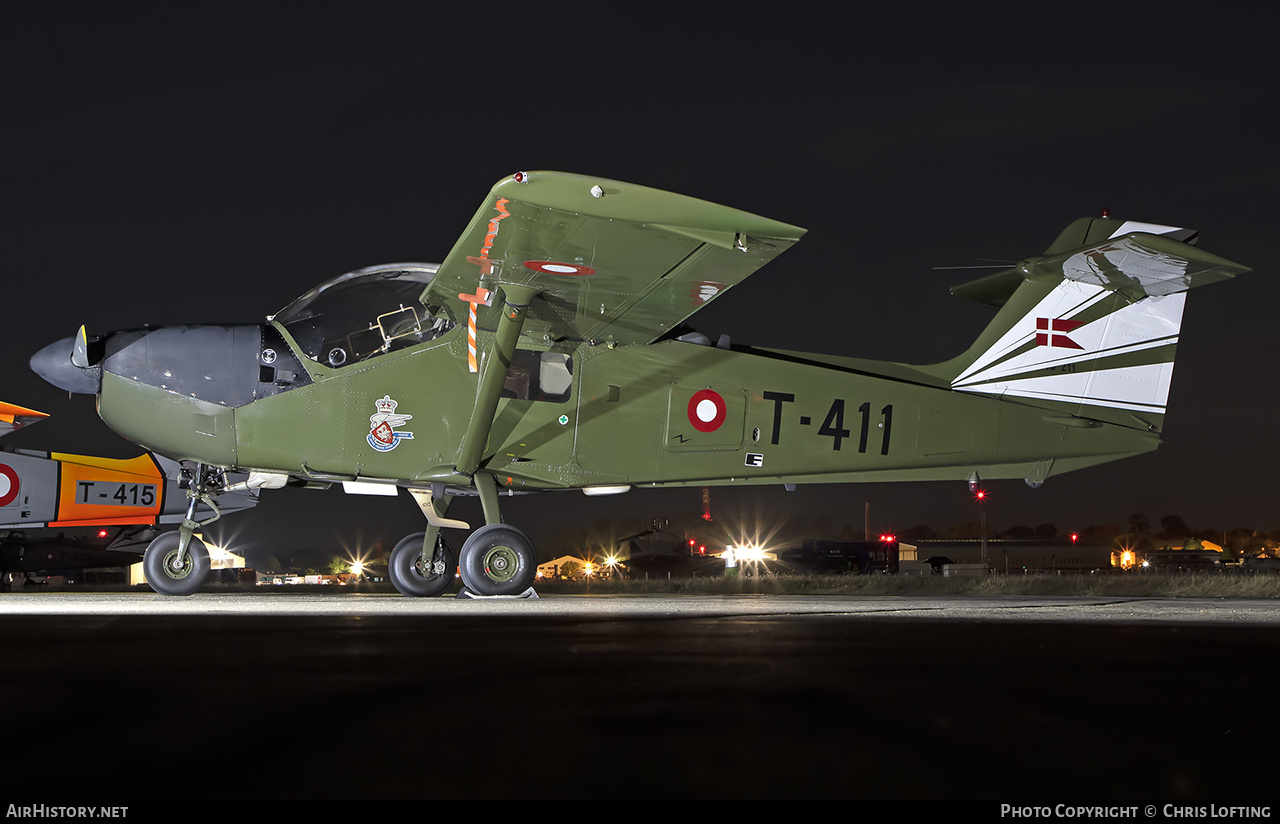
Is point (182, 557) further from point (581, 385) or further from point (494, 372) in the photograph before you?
point (581, 385)

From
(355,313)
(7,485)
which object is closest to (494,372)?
(355,313)

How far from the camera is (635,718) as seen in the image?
2.64 metres

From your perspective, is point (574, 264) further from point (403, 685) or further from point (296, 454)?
point (403, 685)

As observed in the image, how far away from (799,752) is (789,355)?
30.6 ft

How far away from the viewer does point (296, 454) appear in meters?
Answer: 9.88

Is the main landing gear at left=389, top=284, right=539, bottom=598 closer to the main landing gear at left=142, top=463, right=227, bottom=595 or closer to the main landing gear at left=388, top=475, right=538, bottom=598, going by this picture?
the main landing gear at left=388, top=475, right=538, bottom=598

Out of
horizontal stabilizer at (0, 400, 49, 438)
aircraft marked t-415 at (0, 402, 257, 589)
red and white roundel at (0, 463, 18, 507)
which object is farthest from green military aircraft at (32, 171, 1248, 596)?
red and white roundel at (0, 463, 18, 507)

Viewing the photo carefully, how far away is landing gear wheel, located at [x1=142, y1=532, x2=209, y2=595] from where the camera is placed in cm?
1090

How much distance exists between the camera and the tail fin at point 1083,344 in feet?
39.6

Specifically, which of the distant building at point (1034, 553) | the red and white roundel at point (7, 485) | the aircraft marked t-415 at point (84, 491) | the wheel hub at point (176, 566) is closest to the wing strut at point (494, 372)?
the wheel hub at point (176, 566)

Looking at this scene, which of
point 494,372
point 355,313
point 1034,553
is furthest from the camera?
point 1034,553

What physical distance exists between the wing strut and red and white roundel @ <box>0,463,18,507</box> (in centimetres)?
1284

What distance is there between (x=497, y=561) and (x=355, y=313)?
110 inches

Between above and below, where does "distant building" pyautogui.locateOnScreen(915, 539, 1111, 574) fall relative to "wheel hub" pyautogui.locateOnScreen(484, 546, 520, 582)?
below
